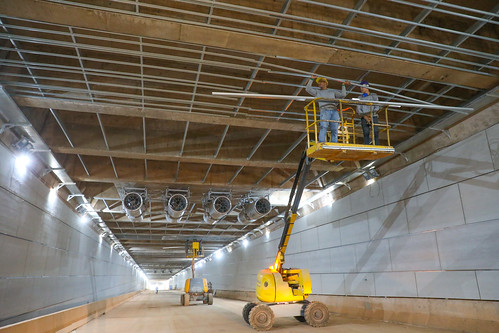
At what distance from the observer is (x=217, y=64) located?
7.06 meters

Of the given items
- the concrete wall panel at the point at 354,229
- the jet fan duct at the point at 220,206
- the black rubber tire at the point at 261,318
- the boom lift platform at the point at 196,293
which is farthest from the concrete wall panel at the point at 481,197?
the boom lift platform at the point at 196,293

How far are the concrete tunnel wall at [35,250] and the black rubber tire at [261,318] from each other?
20.1ft

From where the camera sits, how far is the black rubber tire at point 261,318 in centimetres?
980

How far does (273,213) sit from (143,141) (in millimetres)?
11685

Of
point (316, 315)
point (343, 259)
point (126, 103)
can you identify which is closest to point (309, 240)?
point (343, 259)

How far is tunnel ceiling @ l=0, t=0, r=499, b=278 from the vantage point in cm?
601

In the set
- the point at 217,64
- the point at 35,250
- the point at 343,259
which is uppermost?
the point at 217,64

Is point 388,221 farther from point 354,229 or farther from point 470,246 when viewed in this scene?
point 470,246

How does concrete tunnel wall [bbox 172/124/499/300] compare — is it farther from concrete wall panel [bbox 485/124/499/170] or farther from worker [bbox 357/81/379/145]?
worker [bbox 357/81/379/145]

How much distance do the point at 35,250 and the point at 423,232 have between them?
449 inches

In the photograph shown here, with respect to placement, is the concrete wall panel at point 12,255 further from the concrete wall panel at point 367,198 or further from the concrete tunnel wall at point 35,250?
the concrete wall panel at point 367,198

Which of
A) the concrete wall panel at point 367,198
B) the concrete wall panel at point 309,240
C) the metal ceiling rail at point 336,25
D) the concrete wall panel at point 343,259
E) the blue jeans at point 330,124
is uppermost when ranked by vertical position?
the metal ceiling rail at point 336,25

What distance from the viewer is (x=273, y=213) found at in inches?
829

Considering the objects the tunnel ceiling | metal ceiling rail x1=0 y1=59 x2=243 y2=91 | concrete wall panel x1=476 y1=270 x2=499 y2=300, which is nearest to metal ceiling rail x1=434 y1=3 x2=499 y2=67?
the tunnel ceiling
